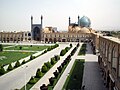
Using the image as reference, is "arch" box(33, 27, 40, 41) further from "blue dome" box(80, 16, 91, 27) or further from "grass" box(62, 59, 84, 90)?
"grass" box(62, 59, 84, 90)

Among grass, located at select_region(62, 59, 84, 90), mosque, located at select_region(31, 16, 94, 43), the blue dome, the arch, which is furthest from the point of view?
the blue dome

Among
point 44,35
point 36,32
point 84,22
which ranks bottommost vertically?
point 44,35

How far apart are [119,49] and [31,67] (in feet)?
41.4

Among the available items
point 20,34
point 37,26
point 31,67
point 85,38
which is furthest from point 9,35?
point 31,67

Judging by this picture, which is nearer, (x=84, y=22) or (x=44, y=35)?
(x=44, y=35)

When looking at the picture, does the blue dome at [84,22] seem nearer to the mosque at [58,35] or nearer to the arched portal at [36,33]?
the mosque at [58,35]

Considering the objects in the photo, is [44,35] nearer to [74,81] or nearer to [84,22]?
[84,22]

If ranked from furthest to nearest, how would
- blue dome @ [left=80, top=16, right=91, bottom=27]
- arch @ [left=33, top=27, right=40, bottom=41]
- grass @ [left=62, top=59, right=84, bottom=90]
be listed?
blue dome @ [left=80, top=16, right=91, bottom=27] < arch @ [left=33, top=27, right=40, bottom=41] < grass @ [left=62, top=59, right=84, bottom=90]

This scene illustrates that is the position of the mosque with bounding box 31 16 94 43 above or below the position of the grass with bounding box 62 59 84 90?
above

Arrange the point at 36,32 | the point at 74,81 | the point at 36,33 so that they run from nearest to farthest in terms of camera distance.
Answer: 1. the point at 74,81
2. the point at 36,32
3. the point at 36,33

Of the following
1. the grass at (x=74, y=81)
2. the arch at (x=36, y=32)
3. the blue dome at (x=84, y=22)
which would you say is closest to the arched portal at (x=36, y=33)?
the arch at (x=36, y=32)

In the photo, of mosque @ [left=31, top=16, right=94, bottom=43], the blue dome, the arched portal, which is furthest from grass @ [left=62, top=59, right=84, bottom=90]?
the blue dome

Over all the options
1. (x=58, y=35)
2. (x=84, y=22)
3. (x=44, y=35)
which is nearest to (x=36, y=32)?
Answer: (x=44, y=35)

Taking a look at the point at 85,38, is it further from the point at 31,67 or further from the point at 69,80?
the point at 69,80
